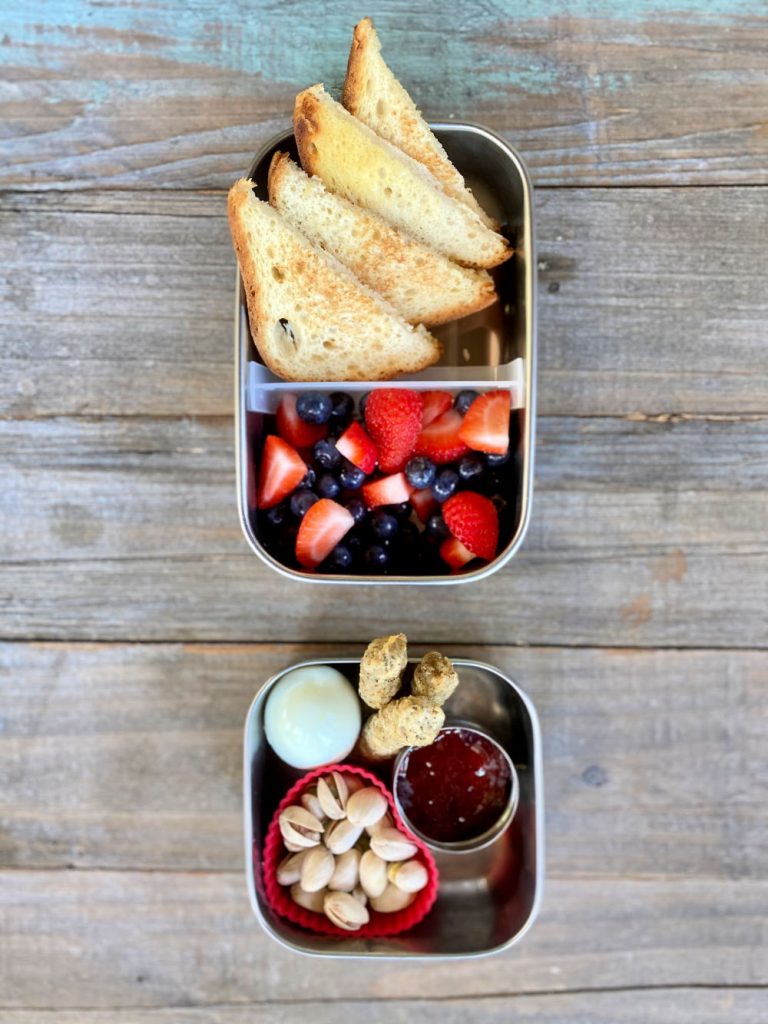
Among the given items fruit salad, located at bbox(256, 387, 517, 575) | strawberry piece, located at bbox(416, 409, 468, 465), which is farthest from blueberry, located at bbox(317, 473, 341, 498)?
strawberry piece, located at bbox(416, 409, 468, 465)

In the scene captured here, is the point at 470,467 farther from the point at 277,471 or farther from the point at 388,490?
the point at 277,471

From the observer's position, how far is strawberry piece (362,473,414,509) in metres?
0.90

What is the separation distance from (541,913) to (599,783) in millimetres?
197

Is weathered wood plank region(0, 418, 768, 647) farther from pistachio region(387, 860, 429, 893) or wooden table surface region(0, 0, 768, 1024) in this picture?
pistachio region(387, 860, 429, 893)

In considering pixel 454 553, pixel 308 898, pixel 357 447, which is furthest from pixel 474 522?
pixel 308 898

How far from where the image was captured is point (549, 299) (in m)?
0.99

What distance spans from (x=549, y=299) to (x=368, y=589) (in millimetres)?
447

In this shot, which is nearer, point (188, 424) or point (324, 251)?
point (324, 251)

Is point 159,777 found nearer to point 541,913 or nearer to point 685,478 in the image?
point 541,913

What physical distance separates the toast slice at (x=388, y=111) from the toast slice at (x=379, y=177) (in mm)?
18

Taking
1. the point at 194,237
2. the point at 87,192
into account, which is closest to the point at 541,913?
the point at 194,237

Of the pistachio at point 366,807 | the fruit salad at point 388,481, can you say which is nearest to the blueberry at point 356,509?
the fruit salad at point 388,481

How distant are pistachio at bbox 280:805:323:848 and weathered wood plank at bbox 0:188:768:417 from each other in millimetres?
511

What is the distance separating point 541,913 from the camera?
103 cm
